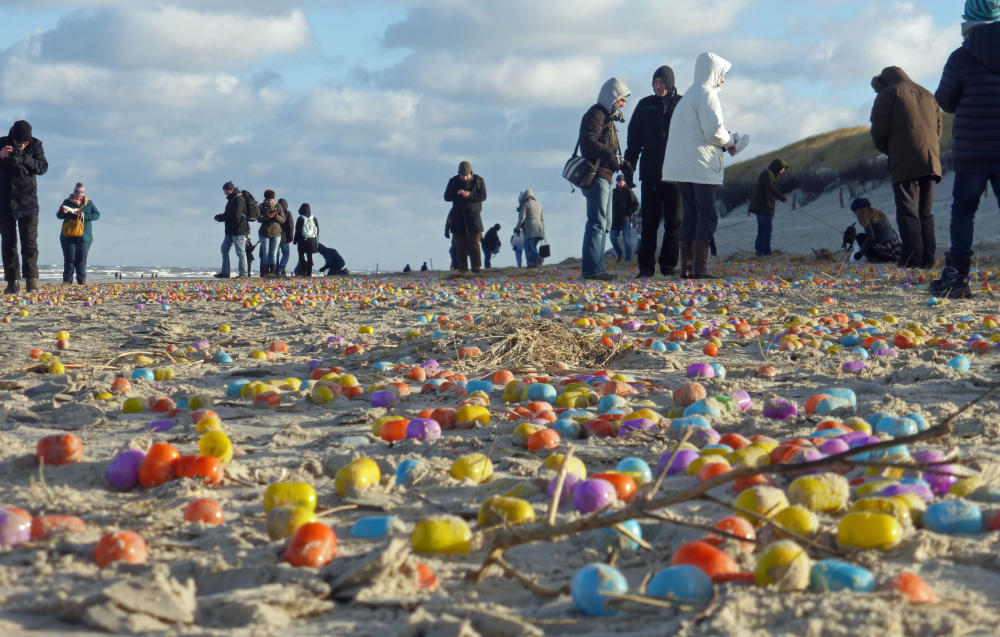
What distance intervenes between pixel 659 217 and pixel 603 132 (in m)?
1.19

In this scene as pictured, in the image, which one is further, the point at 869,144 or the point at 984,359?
the point at 869,144

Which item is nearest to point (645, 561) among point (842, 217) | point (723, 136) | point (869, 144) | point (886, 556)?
point (886, 556)

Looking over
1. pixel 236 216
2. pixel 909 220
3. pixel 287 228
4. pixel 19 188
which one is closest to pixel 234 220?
pixel 236 216

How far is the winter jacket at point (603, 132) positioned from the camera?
9.10 m

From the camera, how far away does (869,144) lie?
30.7 metres

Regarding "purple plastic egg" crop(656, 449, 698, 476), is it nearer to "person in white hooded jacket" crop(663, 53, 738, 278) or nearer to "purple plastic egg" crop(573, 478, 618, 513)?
"purple plastic egg" crop(573, 478, 618, 513)

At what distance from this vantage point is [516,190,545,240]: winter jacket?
690 inches

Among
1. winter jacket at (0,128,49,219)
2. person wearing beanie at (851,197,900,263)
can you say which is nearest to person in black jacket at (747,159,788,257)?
person wearing beanie at (851,197,900,263)

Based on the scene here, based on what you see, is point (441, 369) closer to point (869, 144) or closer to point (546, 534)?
point (546, 534)

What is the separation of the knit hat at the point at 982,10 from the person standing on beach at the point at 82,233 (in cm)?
1205

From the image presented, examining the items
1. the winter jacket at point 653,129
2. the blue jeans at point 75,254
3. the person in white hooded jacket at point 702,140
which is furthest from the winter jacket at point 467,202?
the blue jeans at point 75,254

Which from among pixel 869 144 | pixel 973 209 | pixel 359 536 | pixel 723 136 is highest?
pixel 869 144

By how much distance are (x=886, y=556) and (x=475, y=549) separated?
0.79 metres

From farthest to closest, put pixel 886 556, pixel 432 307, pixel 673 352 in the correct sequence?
pixel 432 307 < pixel 673 352 < pixel 886 556
